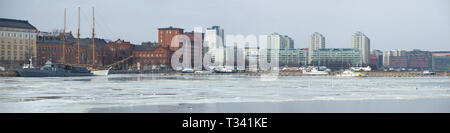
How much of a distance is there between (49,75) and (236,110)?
56164mm

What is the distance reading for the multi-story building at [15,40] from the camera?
11825 cm

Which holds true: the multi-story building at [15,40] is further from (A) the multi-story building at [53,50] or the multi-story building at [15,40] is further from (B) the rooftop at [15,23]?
(A) the multi-story building at [53,50]

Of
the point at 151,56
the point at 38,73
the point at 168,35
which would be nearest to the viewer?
the point at 38,73

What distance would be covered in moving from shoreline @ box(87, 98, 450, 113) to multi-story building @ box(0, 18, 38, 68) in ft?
353

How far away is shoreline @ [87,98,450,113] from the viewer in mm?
17516

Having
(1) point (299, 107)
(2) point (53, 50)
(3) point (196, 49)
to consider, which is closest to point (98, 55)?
(2) point (53, 50)

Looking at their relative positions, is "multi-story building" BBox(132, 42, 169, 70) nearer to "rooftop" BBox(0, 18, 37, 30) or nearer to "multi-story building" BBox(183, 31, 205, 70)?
"multi-story building" BBox(183, 31, 205, 70)

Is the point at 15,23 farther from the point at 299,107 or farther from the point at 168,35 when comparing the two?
the point at 299,107

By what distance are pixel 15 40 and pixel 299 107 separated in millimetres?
117988

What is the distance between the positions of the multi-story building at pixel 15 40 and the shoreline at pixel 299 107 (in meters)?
108

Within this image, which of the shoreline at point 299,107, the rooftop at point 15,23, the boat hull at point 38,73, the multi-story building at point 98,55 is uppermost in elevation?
the rooftop at point 15,23

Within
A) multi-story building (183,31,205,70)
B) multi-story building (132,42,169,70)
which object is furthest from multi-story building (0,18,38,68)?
multi-story building (183,31,205,70)

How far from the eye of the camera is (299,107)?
62.0 feet

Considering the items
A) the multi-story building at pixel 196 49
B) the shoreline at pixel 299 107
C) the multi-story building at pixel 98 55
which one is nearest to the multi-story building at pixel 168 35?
the multi-story building at pixel 196 49
